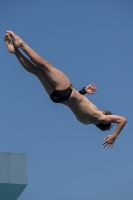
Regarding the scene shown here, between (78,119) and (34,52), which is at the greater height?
(34,52)

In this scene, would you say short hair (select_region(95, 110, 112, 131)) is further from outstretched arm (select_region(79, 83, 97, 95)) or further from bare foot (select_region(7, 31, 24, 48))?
bare foot (select_region(7, 31, 24, 48))

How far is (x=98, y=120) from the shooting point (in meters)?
15.9

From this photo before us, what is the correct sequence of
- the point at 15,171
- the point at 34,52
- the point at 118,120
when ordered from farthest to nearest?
the point at 15,171
the point at 118,120
the point at 34,52

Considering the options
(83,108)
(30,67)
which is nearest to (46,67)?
(30,67)

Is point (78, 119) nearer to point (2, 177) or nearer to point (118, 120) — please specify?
point (118, 120)

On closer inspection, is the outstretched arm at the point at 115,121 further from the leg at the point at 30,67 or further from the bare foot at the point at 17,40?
the bare foot at the point at 17,40

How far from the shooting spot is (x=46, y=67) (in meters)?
15.1

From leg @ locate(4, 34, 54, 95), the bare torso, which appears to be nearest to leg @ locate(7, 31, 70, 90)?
leg @ locate(4, 34, 54, 95)

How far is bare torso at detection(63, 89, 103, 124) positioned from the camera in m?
15.6

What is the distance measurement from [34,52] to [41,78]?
708 mm

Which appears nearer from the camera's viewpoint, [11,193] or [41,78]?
[41,78]

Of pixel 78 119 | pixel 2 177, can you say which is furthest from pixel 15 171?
pixel 78 119

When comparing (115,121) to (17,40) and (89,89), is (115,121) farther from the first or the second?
(17,40)

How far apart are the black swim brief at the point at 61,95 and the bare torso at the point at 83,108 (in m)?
0.12
